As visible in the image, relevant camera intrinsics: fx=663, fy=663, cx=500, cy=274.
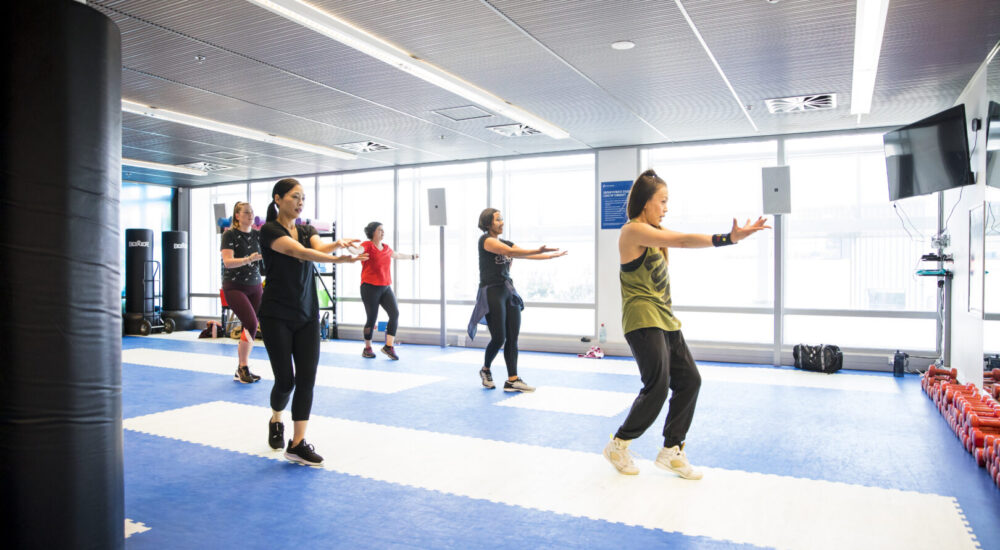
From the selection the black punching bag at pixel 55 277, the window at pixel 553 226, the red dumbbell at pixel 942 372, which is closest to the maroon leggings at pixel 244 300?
the black punching bag at pixel 55 277

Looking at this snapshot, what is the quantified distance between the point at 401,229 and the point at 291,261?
7176 mm

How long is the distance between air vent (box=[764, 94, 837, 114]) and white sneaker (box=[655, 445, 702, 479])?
4.14 m

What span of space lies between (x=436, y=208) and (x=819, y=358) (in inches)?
201

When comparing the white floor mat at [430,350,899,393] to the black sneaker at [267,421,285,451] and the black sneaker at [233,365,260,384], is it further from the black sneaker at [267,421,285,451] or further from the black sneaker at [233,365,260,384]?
the black sneaker at [267,421,285,451]

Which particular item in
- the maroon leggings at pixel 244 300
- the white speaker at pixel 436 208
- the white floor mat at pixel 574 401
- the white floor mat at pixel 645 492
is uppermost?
the white speaker at pixel 436 208

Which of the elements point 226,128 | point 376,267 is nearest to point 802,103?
point 376,267

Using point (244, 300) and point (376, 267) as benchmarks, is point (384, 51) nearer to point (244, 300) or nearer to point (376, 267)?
point (244, 300)

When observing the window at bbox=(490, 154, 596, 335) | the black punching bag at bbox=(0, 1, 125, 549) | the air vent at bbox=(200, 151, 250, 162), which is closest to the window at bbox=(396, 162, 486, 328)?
the window at bbox=(490, 154, 596, 335)

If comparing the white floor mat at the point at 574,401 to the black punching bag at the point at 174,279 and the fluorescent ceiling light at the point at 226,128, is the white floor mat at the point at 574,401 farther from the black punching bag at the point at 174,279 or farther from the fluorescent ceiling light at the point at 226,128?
the black punching bag at the point at 174,279

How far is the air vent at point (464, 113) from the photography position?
22.3ft

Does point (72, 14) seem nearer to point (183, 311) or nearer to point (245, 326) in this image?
point (245, 326)

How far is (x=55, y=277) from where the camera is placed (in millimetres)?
2080

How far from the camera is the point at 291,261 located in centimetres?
372

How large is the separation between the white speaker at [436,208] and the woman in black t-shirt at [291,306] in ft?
17.0
